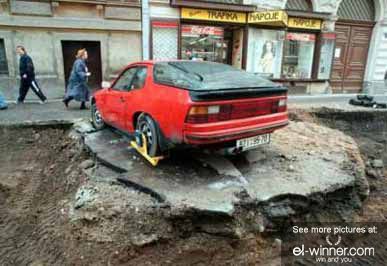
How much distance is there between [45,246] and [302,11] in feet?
41.2

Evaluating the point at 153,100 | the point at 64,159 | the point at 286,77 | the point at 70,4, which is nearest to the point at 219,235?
the point at 153,100

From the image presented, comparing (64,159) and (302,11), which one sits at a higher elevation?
(302,11)

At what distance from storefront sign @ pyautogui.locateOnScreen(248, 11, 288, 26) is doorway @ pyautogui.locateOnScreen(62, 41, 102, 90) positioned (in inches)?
234

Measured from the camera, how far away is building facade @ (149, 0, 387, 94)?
10508mm

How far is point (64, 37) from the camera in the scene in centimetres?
935

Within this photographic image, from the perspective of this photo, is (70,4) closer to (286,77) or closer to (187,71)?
(187,71)

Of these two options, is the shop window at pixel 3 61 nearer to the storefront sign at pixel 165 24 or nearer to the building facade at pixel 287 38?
the building facade at pixel 287 38

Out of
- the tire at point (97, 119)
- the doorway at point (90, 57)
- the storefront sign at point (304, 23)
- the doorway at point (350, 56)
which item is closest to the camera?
the tire at point (97, 119)

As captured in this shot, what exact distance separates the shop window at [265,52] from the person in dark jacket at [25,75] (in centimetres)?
789

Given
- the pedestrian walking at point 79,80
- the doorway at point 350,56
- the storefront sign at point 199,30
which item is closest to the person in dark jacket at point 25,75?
the pedestrian walking at point 79,80

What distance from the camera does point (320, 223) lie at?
358 cm

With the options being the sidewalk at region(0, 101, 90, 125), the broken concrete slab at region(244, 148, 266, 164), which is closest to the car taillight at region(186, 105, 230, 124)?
the broken concrete slab at region(244, 148, 266, 164)

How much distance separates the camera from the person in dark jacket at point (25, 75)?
8.17 m

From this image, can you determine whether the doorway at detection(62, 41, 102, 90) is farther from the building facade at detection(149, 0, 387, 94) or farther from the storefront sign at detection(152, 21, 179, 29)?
the storefront sign at detection(152, 21, 179, 29)
